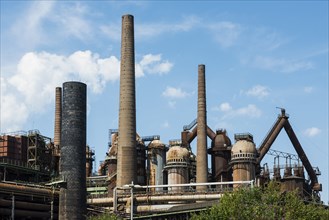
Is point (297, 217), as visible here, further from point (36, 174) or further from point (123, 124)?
point (36, 174)

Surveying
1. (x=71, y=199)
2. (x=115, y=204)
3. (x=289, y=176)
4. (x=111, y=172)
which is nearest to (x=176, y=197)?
(x=115, y=204)

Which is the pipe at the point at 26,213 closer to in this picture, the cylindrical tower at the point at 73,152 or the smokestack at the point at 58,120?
the cylindrical tower at the point at 73,152

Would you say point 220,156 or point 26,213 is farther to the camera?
point 220,156

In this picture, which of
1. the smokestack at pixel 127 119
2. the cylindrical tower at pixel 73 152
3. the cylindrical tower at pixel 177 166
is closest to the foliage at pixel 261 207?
the cylindrical tower at pixel 73 152

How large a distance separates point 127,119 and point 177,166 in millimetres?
14238

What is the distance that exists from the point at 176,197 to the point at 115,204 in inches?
325

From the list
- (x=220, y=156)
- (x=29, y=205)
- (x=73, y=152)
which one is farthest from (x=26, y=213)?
(x=220, y=156)

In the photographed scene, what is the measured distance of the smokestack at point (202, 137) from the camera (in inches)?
3125

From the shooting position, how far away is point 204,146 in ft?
263

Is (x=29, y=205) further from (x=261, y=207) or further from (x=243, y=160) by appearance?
(x=243, y=160)

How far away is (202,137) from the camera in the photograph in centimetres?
8012

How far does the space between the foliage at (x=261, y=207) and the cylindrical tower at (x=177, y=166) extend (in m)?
39.9

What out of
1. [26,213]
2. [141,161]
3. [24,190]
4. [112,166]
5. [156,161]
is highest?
[156,161]

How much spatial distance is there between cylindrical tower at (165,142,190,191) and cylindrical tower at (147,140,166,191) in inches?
168
